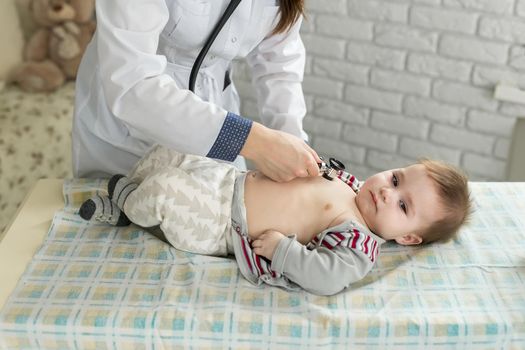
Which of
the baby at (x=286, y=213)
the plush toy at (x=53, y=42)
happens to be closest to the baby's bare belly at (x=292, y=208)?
the baby at (x=286, y=213)

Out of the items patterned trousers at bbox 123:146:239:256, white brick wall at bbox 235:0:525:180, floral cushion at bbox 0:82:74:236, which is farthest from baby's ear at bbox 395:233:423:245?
floral cushion at bbox 0:82:74:236

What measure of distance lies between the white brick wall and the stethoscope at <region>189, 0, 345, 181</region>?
1.09 meters

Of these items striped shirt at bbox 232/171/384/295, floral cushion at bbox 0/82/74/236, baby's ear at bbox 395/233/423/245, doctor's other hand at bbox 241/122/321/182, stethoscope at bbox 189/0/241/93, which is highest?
stethoscope at bbox 189/0/241/93

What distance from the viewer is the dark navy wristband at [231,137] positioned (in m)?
1.20

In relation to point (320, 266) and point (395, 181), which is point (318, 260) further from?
point (395, 181)

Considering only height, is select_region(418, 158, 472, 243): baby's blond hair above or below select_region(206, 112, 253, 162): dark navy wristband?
below

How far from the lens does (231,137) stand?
1.20 metres

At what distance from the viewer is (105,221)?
136 cm

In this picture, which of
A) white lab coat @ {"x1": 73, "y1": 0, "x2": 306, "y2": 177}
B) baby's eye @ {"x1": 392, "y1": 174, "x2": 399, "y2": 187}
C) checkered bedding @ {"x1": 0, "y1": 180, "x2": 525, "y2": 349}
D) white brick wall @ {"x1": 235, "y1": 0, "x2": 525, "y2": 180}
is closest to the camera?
checkered bedding @ {"x1": 0, "y1": 180, "x2": 525, "y2": 349}

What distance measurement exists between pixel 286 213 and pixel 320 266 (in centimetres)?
18

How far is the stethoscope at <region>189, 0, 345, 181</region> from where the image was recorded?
4.39 ft

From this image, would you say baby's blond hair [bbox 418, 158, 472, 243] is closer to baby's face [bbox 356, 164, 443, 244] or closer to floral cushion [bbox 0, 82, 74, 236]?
baby's face [bbox 356, 164, 443, 244]

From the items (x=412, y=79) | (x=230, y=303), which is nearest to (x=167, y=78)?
(x=230, y=303)

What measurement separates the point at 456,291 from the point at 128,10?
79 centimetres
